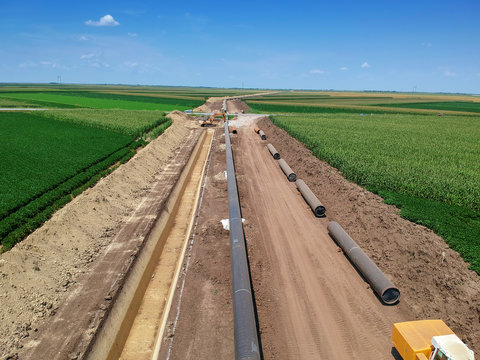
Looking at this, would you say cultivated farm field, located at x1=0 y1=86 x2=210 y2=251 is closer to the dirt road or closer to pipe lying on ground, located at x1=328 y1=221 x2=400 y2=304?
the dirt road

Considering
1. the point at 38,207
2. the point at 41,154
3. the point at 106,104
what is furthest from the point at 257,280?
the point at 106,104

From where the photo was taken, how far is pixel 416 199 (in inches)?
758

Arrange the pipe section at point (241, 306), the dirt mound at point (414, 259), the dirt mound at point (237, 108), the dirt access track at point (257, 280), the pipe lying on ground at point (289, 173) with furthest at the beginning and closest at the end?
the dirt mound at point (237, 108)
the pipe lying on ground at point (289, 173)
the dirt mound at point (414, 259)
the dirt access track at point (257, 280)
the pipe section at point (241, 306)

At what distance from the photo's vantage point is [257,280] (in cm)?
1317

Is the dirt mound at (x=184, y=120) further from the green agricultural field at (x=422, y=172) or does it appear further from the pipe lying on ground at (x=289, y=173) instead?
the pipe lying on ground at (x=289, y=173)

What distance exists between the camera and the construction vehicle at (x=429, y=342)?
745 cm

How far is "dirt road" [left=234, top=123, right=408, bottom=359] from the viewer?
998cm

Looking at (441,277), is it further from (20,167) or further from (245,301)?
(20,167)

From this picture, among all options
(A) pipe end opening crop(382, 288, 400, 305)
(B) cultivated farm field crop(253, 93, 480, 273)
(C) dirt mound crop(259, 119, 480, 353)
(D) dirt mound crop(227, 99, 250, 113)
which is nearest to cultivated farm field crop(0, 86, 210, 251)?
(A) pipe end opening crop(382, 288, 400, 305)

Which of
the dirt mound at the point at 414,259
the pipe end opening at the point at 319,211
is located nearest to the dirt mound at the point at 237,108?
the dirt mound at the point at 414,259

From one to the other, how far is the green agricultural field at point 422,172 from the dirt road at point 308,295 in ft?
17.7

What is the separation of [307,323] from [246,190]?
46.8 feet

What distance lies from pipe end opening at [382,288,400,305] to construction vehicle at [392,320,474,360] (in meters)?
2.68

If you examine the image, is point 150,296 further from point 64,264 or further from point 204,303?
point 64,264
